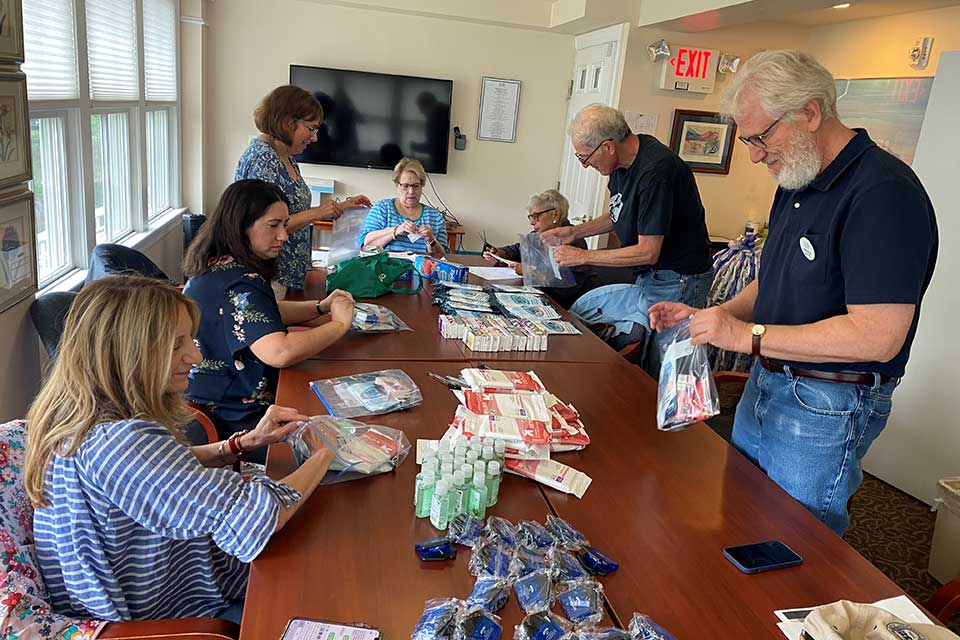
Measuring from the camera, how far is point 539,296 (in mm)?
2982

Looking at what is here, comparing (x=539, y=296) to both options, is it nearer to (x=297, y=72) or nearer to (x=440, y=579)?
(x=440, y=579)

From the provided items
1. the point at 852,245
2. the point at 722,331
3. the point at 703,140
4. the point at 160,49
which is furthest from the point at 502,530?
the point at 160,49

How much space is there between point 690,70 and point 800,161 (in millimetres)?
3621

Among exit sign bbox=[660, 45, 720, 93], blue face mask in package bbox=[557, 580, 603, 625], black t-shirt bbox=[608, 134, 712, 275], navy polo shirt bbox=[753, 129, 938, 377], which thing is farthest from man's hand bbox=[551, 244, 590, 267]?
exit sign bbox=[660, 45, 720, 93]

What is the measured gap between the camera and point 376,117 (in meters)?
5.64

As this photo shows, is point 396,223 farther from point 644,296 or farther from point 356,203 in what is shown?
point 644,296

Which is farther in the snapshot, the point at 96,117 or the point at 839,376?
the point at 96,117

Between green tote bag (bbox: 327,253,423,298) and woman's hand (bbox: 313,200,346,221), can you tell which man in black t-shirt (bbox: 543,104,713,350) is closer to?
green tote bag (bbox: 327,253,423,298)

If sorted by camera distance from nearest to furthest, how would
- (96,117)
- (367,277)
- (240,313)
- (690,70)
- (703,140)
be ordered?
(240,313) < (367,277) < (96,117) < (690,70) < (703,140)

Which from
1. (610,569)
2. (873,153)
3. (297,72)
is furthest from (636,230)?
(297,72)

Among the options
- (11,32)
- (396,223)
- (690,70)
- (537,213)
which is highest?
(690,70)

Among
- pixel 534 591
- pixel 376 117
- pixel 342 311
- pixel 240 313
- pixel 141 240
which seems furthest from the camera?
pixel 376 117

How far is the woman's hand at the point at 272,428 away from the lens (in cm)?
150

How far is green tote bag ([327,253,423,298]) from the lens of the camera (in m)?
2.78
